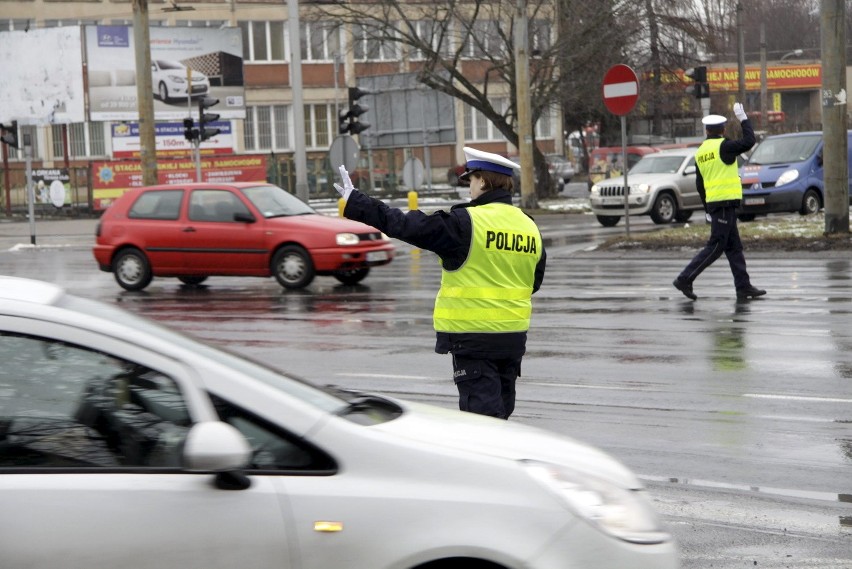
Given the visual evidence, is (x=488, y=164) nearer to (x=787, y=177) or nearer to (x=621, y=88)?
(x=621, y=88)

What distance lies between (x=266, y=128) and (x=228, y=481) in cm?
6546

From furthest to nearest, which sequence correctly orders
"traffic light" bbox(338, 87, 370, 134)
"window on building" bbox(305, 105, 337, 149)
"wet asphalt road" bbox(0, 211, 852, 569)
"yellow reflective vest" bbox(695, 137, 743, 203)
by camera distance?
"window on building" bbox(305, 105, 337, 149), "traffic light" bbox(338, 87, 370, 134), "yellow reflective vest" bbox(695, 137, 743, 203), "wet asphalt road" bbox(0, 211, 852, 569)

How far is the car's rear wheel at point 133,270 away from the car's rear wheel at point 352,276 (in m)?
2.85

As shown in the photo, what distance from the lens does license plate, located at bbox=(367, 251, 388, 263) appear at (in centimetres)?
1903

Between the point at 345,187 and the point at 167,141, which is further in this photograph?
the point at 167,141

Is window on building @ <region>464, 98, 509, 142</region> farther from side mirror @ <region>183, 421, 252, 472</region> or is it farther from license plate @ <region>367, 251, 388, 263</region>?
side mirror @ <region>183, 421, 252, 472</region>

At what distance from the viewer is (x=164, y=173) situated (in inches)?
1916

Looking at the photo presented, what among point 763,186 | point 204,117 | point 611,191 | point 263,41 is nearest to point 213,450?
point 763,186

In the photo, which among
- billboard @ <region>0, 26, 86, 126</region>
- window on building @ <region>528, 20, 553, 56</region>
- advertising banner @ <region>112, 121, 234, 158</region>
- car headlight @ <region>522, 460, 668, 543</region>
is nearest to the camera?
car headlight @ <region>522, 460, 668, 543</region>

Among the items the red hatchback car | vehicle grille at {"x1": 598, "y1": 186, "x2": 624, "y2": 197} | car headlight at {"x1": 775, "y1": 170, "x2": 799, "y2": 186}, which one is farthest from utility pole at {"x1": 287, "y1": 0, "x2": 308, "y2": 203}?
car headlight at {"x1": 775, "y1": 170, "x2": 799, "y2": 186}

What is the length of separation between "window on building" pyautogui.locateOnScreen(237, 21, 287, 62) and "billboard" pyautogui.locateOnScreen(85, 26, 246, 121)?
1075cm

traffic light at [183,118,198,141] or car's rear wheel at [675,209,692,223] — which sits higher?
traffic light at [183,118,198,141]

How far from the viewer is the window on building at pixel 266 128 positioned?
223 ft

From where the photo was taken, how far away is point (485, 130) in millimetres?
73562
